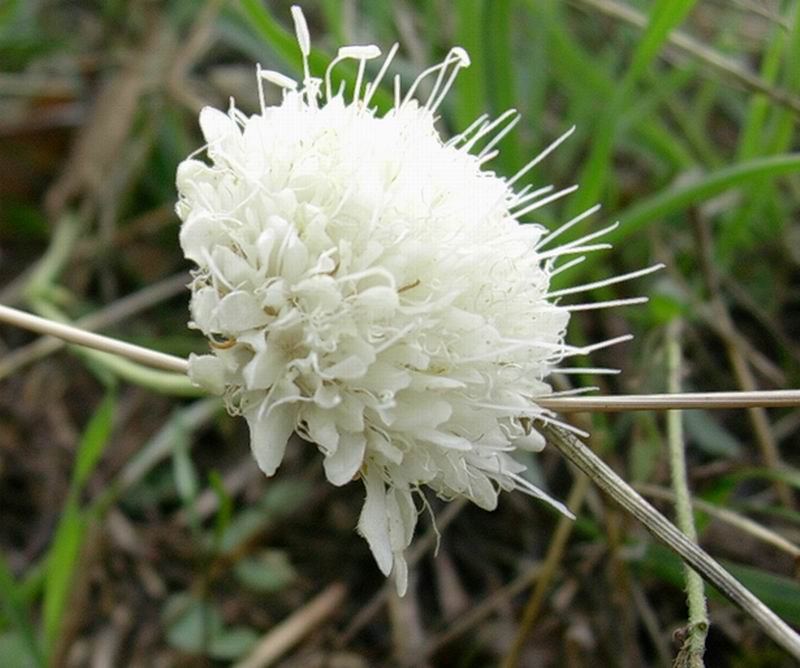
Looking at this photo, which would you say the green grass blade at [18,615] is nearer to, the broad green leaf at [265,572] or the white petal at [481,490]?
the broad green leaf at [265,572]

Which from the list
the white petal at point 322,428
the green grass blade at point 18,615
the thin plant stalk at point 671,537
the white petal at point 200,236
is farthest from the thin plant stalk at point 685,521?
the green grass blade at point 18,615

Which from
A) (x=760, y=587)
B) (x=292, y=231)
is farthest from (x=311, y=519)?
(x=292, y=231)

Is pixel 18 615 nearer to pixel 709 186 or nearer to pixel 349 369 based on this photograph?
pixel 349 369

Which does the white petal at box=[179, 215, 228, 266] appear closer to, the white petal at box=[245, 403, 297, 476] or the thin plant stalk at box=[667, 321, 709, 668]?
the white petal at box=[245, 403, 297, 476]

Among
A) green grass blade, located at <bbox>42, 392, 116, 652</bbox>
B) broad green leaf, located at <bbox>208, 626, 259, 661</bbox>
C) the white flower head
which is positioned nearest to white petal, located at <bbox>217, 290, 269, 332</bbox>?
the white flower head

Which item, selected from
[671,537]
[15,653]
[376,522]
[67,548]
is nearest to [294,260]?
[376,522]

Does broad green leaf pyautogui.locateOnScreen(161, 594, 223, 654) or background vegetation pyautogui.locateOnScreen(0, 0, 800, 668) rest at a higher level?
background vegetation pyautogui.locateOnScreen(0, 0, 800, 668)

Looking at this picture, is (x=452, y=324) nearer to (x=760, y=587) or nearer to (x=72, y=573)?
(x=760, y=587)
